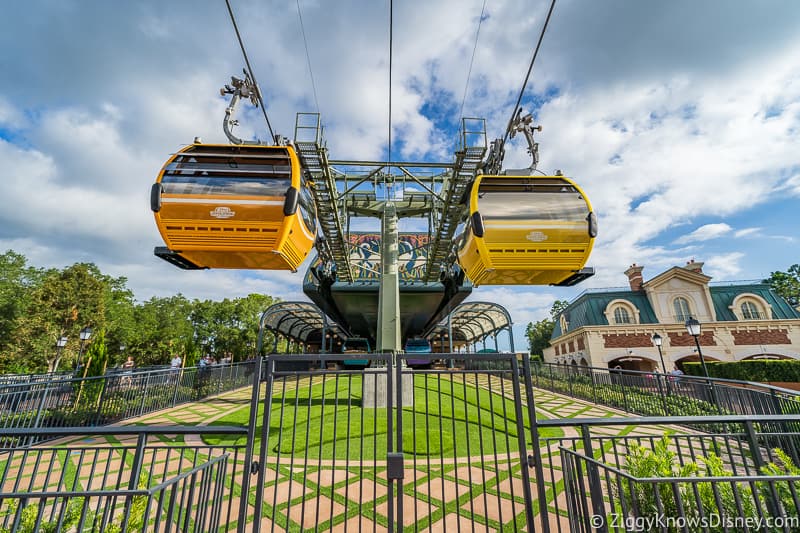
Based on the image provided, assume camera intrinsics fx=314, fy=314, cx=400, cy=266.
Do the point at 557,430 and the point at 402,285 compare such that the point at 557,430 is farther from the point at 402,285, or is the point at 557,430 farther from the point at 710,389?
the point at 402,285

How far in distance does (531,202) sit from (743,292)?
3251 centimetres

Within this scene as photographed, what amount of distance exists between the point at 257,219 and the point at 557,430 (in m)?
7.15

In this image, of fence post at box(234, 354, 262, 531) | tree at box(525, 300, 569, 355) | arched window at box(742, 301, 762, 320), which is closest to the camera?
fence post at box(234, 354, 262, 531)

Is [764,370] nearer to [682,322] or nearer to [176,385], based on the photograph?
[682,322]

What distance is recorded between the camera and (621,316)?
25875mm

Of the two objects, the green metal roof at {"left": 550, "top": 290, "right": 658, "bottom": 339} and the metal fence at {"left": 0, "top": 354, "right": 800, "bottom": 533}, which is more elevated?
the green metal roof at {"left": 550, "top": 290, "right": 658, "bottom": 339}

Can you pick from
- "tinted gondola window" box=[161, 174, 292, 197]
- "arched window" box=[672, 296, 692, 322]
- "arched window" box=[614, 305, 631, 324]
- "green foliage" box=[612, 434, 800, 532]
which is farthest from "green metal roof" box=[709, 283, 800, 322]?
"tinted gondola window" box=[161, 174, 292, 197]

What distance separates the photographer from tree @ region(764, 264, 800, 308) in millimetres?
29359

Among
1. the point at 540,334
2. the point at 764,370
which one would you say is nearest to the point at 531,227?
the point at 764,370

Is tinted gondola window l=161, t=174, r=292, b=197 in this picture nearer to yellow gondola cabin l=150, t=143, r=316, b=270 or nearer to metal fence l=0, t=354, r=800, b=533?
yellow gondola cabin l=150, t=143, r=316, b=270

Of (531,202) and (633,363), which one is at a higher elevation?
(531,202)

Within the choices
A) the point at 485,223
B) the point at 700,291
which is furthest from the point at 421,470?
the point at 700,291

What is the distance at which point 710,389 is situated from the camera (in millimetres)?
7000

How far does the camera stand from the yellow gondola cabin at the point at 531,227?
4.93 m
